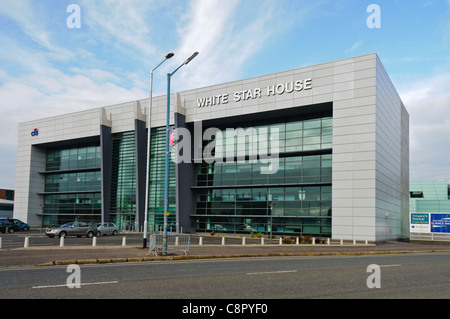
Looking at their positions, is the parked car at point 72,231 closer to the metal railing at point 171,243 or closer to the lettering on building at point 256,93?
the metal railing at point 171,243

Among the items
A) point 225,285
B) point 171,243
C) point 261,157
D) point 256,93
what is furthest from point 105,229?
point 225,285

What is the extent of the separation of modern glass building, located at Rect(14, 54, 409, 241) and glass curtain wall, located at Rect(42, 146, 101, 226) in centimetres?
26

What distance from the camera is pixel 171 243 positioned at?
71.3 ft

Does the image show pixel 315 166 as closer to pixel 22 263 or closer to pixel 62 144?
pixel 22 263

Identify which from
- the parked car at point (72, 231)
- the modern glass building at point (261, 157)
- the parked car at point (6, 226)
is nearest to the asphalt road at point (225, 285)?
the parked car at point (72, 231)

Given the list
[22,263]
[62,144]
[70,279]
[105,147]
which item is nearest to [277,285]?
[70,279]

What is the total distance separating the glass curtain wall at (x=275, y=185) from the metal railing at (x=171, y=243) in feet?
83.6

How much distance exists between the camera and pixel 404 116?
61.8m

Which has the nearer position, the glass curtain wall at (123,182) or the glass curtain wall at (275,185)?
the glass curtain wall at (275,185)

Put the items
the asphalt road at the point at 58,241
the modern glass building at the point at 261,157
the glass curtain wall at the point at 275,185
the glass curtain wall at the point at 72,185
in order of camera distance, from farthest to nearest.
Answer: the glass curtain wall at the point at 72,185
the glass curtain wall at the point at 275,185
the modern glass building at the point at 261,157
the asphalt road at the point at 58,241

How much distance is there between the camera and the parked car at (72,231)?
3625 cm
